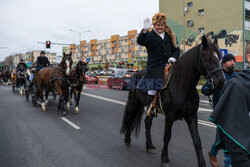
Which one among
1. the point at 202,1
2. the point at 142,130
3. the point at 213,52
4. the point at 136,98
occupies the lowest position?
the point at 142,130

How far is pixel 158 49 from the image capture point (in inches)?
163

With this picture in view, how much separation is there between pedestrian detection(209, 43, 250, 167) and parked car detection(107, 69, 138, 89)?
17.2 meters

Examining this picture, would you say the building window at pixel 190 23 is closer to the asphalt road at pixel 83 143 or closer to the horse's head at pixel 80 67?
the horse's head at pixel 80 67

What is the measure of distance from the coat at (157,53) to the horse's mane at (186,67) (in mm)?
386

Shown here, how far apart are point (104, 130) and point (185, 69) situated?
348 centimetres

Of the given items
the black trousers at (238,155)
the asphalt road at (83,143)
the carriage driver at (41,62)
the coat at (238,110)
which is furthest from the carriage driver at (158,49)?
the carriage driver at (41,62)

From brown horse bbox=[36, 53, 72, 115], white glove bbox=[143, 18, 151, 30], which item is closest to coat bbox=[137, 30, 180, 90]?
white glove bbox=[143, 18, 151, 30]

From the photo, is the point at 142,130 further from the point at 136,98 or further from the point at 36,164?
the point at 36,164

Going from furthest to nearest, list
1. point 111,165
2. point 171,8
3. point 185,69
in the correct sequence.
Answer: point 171,8, point 111,165, point 185,69

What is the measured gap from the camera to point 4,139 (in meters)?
5.46

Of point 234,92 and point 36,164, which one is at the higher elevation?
point 234,92

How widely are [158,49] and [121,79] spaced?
642 inches

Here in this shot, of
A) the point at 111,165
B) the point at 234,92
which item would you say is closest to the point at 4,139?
the point at 111,165

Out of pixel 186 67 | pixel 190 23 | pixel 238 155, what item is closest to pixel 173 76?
pixel 186 67
